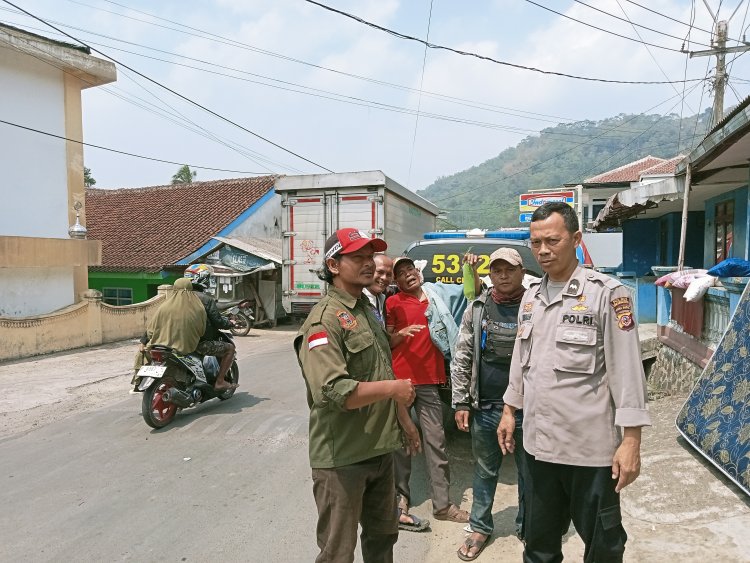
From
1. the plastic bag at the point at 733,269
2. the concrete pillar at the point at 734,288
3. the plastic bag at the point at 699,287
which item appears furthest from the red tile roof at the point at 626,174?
the concrete pillar at the point at 734,288

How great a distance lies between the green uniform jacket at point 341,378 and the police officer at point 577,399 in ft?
2.18

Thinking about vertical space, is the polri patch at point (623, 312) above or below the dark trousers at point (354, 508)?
above

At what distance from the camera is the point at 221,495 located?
401 cm

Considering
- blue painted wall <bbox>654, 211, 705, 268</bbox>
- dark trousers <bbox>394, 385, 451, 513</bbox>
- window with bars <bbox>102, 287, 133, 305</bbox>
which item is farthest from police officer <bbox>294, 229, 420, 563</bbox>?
window with bars <bbox>102, 287, 133, 305</bbox>

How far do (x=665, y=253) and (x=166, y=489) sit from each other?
1328 centimetres

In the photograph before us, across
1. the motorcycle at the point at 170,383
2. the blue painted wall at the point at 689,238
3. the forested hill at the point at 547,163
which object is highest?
the forested hill at the point at 547,163

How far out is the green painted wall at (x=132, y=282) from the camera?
17.1 meters

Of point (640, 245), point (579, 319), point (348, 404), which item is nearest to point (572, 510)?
point (579, 319)

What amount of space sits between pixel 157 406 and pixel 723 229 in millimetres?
9811

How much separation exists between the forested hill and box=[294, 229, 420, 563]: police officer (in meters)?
66.0

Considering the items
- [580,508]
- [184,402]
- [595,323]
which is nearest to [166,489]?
[184,402]

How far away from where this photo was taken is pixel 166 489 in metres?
4.12

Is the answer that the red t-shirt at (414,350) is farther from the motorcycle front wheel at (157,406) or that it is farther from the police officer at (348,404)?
the motorcycle front wheel at (157,406)

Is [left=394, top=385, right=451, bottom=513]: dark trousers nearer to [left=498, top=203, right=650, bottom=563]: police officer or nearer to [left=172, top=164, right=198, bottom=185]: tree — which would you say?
[left=498, top=203, right=650, bottom=563]: police officer
